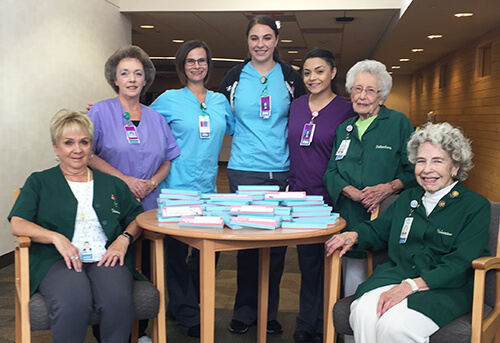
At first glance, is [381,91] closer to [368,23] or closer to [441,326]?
[441,326]

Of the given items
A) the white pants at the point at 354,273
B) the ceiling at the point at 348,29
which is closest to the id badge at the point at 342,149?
the white pants at the point at 354,273

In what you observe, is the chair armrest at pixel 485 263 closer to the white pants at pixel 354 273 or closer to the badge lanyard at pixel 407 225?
the badge lanyard at pixel 407 225

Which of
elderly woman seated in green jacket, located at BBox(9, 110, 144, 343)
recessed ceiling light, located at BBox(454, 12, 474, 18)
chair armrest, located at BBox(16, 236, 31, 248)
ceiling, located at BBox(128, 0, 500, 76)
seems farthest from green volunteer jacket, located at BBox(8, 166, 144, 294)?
recessed ceiling light, located at BBox(454, 12, 474, 18)

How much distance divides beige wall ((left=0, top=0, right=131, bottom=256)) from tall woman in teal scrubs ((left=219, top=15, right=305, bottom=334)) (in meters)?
2.67

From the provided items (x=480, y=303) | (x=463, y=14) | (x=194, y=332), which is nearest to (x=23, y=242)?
(x=194, y=332)

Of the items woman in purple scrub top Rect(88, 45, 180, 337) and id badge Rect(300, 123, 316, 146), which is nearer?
woman in purple scrub top Rect(88, 45, 180, 337)

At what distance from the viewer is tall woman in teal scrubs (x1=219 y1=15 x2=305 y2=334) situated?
3379 mm

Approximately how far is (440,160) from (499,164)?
22.0 feet

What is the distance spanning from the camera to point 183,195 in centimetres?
270

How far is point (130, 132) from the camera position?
311 centimetres

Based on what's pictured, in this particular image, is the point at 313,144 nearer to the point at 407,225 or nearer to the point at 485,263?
the point at 407,225

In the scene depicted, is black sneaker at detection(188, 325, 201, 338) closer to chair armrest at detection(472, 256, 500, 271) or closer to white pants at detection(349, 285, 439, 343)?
white pants at detection(349, 285, 439, 343)

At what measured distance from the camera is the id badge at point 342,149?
2961 millimetres

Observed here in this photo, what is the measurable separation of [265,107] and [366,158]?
791mm
